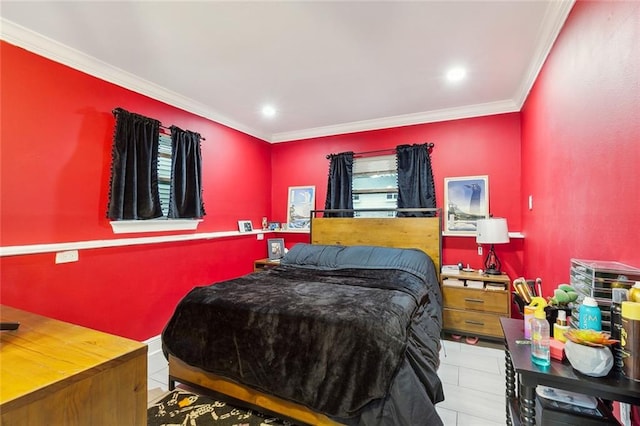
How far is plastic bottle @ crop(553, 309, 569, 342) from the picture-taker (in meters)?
1.07

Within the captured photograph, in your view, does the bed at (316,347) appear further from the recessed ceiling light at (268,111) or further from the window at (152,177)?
the recessed ceiling light at (268,111)

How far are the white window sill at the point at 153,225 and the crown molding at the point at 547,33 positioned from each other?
352 cm

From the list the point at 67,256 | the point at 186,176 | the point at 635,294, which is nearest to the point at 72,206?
the point at 67,256

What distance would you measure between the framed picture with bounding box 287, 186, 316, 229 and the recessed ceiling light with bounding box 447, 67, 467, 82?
229 cm

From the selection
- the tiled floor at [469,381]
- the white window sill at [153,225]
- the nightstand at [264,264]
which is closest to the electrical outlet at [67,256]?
the white window sill at [153,225]

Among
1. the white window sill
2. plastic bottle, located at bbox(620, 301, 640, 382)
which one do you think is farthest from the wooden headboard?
plastic bottle, located at bbox(620, 301, 640, 382)

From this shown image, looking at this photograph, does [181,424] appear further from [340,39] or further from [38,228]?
[340,39]

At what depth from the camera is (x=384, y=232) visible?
3557 mm

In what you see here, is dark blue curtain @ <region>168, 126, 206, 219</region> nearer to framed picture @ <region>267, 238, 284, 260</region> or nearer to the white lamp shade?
framed picture @ <region>267, 238, 284, 260</region>

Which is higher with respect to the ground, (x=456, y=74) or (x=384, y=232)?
(x=456, y=74)

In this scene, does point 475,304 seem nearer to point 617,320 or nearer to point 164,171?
point 617,320

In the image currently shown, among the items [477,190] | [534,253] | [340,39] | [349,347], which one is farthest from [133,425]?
[477,190]

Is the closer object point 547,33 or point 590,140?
point 590,140

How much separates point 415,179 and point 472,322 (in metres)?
1.73
